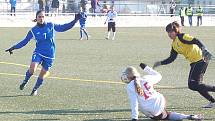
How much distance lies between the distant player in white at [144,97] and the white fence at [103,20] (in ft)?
117

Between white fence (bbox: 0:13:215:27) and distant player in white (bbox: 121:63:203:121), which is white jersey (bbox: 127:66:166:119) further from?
white fence (bbox: 0:13:215:27)

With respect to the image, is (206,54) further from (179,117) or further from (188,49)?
(179,117)

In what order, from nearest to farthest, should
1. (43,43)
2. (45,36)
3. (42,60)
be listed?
1. (45,36)
2. (43,43)
3. (42,60)

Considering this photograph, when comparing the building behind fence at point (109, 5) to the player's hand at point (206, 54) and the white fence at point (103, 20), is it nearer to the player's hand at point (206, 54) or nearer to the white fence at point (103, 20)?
the white fence at point (103, 20)

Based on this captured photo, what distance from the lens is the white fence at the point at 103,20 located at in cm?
4706

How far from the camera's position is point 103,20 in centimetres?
5009

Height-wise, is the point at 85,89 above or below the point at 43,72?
below

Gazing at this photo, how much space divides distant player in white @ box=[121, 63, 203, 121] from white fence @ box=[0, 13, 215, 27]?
3571 centimetres

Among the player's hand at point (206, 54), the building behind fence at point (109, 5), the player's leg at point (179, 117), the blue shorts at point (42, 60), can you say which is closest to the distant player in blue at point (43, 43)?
the blue shorts at point (42, 60)

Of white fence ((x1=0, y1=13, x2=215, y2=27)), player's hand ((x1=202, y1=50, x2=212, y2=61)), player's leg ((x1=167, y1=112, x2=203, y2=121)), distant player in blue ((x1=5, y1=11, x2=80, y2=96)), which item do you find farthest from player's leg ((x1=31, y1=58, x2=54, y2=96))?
white fence ((x1=0, y1=13, x2=215, y2=27))

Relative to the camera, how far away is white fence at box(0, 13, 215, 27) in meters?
47.1

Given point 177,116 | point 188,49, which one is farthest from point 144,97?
point 188,49

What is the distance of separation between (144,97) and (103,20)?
1615 inches

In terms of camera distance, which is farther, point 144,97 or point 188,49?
point 188,49
